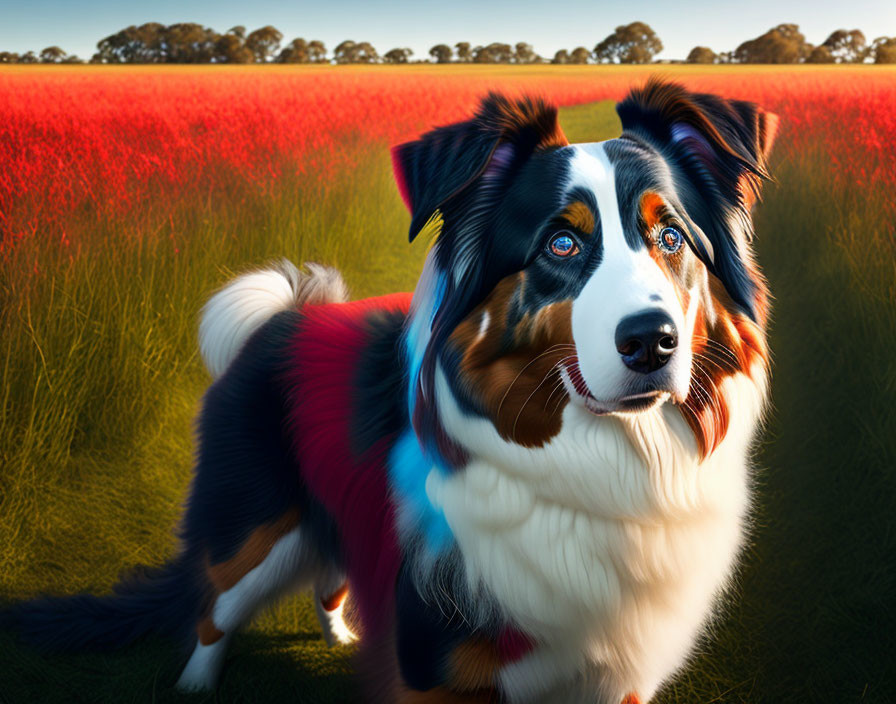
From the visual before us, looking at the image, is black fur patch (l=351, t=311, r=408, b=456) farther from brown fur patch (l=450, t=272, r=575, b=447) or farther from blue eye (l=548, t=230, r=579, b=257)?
blue eye (l=548, t=230, r=579, b=257)

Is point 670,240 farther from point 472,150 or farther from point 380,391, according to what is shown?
point 380,391

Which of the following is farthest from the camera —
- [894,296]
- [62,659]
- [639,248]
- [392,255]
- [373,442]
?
[392,255]

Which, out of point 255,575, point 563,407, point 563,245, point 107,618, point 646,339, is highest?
point 563,245

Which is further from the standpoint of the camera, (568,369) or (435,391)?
(435,391)

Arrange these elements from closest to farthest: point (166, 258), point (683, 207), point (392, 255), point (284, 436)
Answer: point (683, 207)
point (284, 436)
point (166, 258)
point (392, 255)

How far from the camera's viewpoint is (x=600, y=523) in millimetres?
1741

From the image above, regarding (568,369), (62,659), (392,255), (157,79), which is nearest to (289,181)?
(392,255)

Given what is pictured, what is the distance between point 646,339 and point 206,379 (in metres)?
3.75

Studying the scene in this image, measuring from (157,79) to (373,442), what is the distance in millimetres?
11702

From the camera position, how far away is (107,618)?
2.91 meters

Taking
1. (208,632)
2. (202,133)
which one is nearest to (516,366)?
(208,632)

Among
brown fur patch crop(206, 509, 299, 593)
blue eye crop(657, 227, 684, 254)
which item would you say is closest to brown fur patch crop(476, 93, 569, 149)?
blue eye crop(657, 227, 684, 254)

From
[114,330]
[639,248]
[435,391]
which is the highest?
[639,248]

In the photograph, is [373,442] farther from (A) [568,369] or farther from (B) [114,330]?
(B) [114,330]
